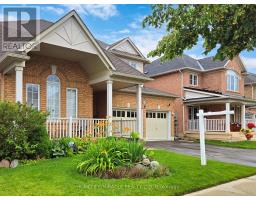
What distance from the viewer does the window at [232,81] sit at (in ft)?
89.0

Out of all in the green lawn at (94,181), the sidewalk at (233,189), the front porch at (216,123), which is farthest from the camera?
the front porch at (216,123)

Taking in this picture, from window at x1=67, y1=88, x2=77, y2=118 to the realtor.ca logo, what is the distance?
2.82m

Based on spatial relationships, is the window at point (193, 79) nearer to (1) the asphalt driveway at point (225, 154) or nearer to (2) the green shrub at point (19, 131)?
(1) the asphalt driveway at point (225, 154)

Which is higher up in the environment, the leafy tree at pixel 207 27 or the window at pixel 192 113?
the leafy tree at pixel 207 27

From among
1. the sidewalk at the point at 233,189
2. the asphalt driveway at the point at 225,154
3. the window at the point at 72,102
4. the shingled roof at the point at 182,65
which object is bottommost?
the asphalt driveway at the point at 225,154

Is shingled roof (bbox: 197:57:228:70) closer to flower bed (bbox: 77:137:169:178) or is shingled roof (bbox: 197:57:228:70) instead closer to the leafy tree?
the leafy tree

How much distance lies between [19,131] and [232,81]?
2256cm

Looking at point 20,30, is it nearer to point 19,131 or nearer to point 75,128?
point 75,128

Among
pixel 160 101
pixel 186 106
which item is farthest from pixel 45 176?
pixel 186 106

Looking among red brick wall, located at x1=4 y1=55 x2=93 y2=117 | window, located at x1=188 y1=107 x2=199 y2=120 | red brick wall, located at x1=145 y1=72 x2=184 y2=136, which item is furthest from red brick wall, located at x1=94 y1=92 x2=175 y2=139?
window, located at x1=188 y1=107 x2=199 y2=120

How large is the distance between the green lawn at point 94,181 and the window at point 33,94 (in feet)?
15.2

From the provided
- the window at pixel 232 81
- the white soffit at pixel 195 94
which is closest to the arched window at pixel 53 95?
the white soffit at pixel 195 94

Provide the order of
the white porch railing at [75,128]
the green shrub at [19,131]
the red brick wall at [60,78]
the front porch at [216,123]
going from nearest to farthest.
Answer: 1. the green shrub at [19,131]
2. the white porch railing at [75,128]
3. the red brick wall at [60,78]
4. the front porch at [216,123]

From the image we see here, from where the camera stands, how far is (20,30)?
12.5m
